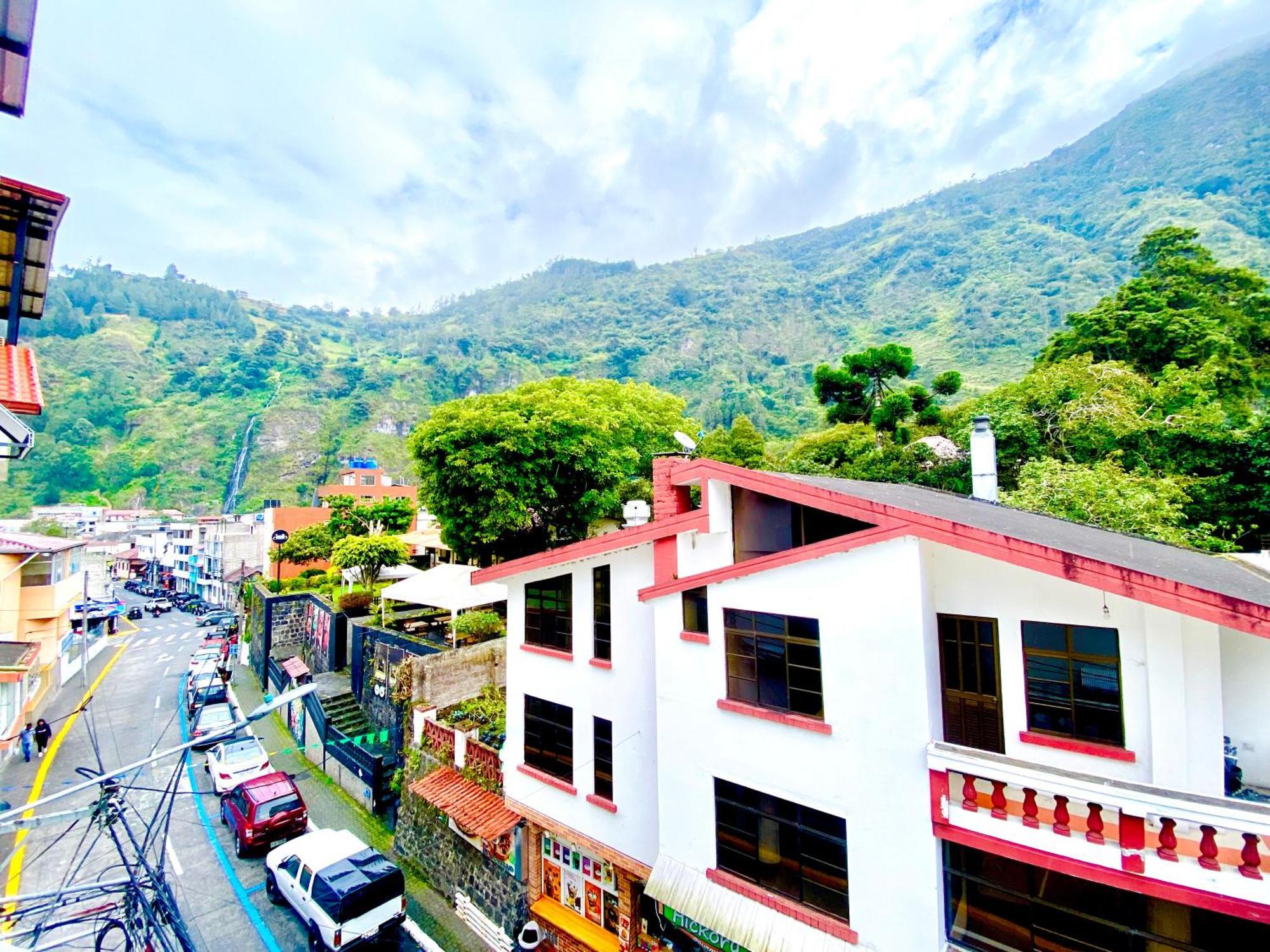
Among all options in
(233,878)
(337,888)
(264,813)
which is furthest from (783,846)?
(264,813)

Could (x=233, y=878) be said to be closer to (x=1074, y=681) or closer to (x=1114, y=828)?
(x=1114, y=828)

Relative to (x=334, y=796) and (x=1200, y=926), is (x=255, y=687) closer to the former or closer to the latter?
(x=334, y=796)

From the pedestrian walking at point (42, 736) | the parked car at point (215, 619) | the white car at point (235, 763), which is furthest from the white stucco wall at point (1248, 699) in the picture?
the parked car at point (215, 619)

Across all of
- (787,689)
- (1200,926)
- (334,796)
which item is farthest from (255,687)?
(1200,926)

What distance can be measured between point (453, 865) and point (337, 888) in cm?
285

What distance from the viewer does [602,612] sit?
10750 mm

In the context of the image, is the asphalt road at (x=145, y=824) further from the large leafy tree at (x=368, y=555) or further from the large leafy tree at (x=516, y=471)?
the large leafy tree at (x=516, y=471)

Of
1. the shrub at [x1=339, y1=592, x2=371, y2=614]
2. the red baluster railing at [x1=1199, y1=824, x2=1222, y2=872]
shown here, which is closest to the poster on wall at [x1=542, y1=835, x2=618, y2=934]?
the red baluster railing at [x1=1199, y1=824, x2=1222, y2=872]

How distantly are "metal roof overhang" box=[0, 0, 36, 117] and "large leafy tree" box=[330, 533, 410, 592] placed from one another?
24989mm

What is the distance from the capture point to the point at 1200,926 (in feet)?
18.2

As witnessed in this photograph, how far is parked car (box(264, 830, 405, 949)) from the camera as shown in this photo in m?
10.9

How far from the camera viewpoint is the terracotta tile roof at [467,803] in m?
11.6

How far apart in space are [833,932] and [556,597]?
23.0 feet

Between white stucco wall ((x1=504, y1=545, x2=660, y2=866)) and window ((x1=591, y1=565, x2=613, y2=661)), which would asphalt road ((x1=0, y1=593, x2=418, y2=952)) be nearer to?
white stucco wall ((x1=504, y1=545, x2=660, y2=866))
